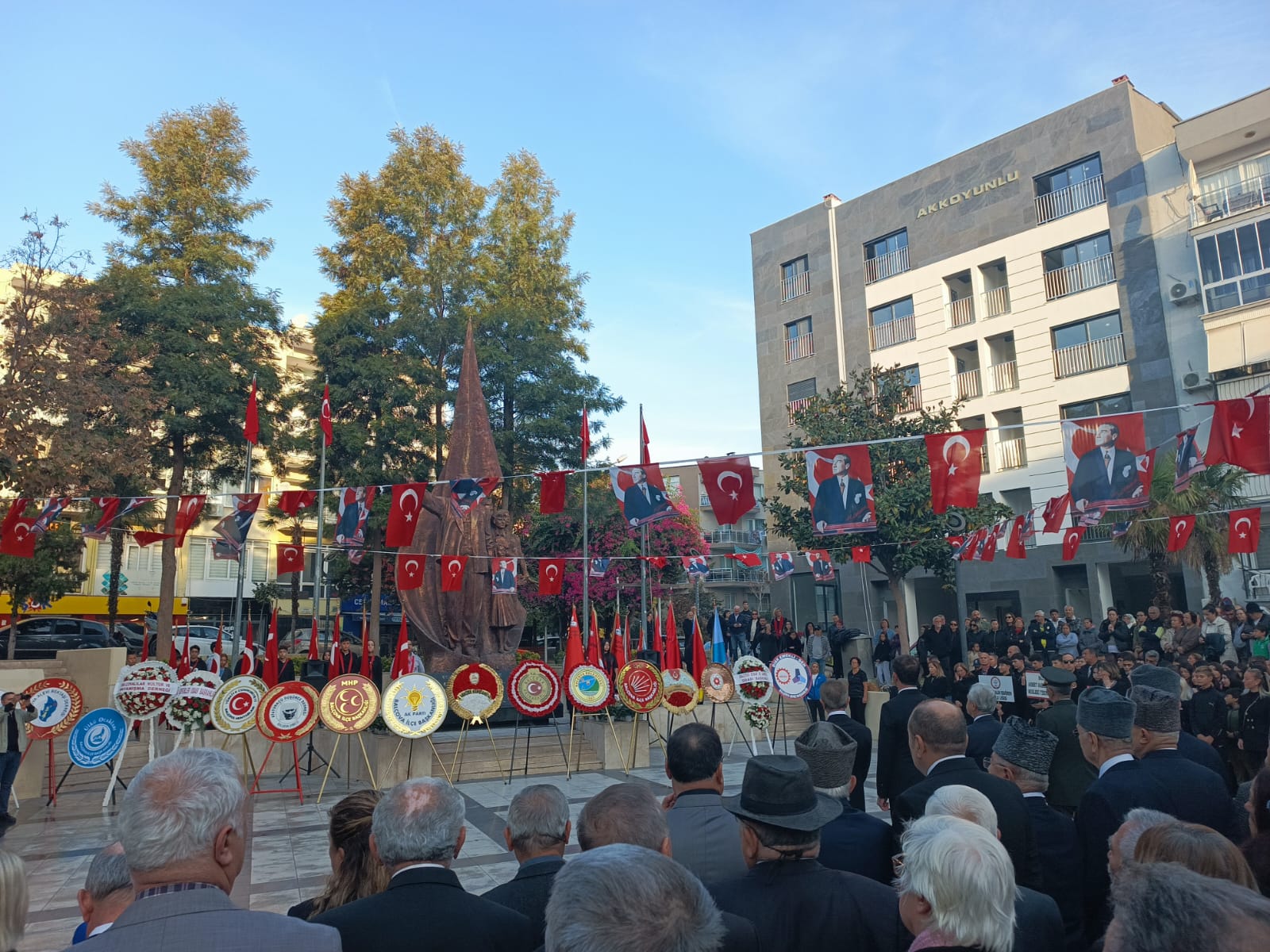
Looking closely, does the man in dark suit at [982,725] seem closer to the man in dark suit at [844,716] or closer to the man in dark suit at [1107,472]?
the man in dark suit at [844,716]

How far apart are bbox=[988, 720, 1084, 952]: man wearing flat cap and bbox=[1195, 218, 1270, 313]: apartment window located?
23.1 metres

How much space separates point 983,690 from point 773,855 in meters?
3.58

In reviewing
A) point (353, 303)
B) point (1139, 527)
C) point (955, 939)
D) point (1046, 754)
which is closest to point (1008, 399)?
point (1139, 527)

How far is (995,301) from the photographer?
28.6 meters

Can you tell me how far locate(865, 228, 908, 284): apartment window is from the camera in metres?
30.8

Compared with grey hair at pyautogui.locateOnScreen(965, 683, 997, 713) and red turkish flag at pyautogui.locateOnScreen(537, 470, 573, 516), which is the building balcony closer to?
red turkish flag at pyautogui.locateOnScreen(537, 470, 573, 516)

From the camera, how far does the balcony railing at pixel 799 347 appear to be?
33.2 metres

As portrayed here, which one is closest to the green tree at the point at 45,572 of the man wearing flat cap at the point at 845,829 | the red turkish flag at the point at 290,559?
the red turkish flag at the point at 290,559

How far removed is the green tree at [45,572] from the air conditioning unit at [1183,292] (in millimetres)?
30276

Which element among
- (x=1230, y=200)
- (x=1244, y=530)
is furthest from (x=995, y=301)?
(x=1244, y=530)

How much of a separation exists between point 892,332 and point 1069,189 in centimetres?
698

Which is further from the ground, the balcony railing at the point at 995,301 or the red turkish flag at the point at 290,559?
the balcony railing at the point at 995,301

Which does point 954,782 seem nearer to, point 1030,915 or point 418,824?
point 1030,915

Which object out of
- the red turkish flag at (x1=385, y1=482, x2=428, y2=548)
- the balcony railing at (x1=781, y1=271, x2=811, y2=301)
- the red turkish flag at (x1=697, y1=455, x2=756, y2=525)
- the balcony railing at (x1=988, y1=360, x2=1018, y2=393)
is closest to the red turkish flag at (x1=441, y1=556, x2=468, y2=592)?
the red turkish flag at (x1=385, y1=482, x2=428, y2=548)
